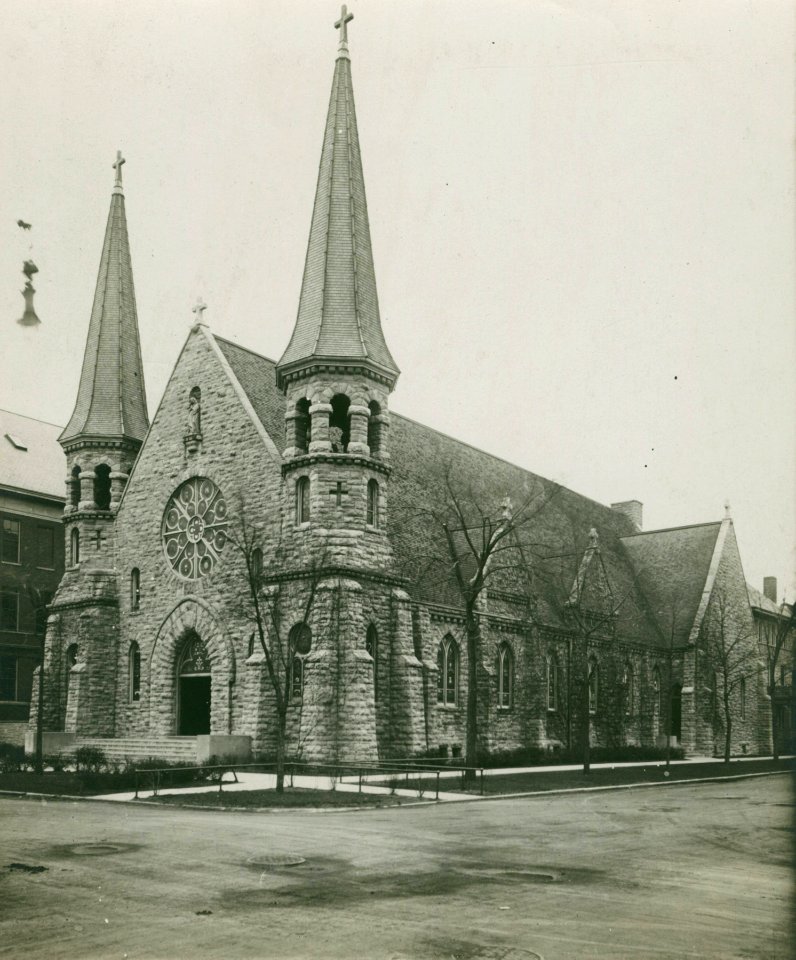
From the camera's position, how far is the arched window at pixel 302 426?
116ft

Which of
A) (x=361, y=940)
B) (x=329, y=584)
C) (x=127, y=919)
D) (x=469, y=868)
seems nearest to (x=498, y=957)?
(x=361, y=940)

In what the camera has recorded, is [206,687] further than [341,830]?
Yes

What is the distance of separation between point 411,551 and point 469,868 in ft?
83.1

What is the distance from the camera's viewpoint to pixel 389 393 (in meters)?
36.9

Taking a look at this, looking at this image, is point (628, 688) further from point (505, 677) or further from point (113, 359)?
point (113, 359)

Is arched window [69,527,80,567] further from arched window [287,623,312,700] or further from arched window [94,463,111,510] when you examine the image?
arched window [287,623,312,700]

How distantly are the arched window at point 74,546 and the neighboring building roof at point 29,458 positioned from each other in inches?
423

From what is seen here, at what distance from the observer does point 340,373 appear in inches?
1377

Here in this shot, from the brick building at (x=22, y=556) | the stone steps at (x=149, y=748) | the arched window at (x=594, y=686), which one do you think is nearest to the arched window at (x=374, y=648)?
the stone steps at (x=149, y=748)

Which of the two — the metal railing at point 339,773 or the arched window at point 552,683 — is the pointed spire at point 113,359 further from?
the arched window at point 552,683

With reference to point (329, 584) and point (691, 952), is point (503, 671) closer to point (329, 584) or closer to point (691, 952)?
point (329, 584)

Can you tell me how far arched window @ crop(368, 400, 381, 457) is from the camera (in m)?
35.6

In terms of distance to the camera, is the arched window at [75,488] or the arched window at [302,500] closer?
the arched window at [302,500]

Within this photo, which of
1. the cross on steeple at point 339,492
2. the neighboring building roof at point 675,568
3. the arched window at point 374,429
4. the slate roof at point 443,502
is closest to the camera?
the cross on steeple at point 339,492
